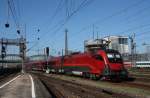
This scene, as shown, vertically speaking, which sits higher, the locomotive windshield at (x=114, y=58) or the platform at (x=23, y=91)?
the locomotive windshield at (x=114, y=58)

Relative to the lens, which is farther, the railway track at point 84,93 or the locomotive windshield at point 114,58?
the locomotive windshield at point 114,58

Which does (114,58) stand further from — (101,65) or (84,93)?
(84,93)

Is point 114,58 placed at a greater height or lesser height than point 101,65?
greater

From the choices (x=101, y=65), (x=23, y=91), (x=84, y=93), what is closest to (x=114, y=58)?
(x=101, y=65)

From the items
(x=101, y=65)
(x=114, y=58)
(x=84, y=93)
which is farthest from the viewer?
(x=101, y=65)

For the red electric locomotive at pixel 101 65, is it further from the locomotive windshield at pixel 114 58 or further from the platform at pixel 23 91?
the platform at pixel 23 91

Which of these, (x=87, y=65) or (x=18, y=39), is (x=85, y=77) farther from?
(x=18, y=39)

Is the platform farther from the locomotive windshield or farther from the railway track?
the locomotive windshield

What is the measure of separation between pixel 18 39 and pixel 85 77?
4551cm

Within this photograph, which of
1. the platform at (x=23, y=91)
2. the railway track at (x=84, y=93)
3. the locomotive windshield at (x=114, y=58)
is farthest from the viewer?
the locomotive windshield at (x=114, y=58)

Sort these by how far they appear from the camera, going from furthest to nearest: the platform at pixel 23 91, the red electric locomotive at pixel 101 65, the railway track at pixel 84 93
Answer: the red electric locomotive at pixel 101 65 < the railway track at pixel 84 93 < the platform at pixel 23 91

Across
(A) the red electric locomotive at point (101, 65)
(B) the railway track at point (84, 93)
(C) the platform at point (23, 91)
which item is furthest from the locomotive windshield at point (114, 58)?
(C) the platform at point (23, 91)

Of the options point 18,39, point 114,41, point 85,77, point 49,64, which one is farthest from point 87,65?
point 114,41

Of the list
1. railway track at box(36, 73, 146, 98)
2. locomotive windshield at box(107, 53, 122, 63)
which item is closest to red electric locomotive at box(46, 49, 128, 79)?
locomotive windshield at box(107, 53, 122, 63)
